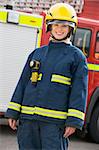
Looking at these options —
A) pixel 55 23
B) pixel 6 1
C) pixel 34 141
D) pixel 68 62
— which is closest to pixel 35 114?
pixel 34 141

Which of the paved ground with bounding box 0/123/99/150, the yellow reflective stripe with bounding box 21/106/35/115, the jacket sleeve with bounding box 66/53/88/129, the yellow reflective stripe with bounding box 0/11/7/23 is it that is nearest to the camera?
the jacket sleeve with bounding box 66/53/88/129

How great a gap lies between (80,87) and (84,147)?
4.34 m

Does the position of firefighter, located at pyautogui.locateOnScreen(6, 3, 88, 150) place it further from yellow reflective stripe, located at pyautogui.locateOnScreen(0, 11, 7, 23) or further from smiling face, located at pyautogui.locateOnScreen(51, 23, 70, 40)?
yellow reflective stripe, located at pyautogui.locateOnScreen(0, 11, 7, 23)

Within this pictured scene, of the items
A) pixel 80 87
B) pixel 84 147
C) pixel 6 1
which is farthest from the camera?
pixel 6 1

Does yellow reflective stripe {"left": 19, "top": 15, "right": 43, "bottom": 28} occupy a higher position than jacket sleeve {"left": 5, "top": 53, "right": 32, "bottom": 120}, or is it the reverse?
jacket sleeve {"left": 5, "top": 53, "right": 32, "bottom": 120}

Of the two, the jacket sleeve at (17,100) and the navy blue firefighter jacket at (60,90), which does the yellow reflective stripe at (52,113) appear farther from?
the jacket sleeve at (17,100)

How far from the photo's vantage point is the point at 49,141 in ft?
11.4

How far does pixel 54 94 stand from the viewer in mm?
3473

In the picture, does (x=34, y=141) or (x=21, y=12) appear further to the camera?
(x=21, y=12)

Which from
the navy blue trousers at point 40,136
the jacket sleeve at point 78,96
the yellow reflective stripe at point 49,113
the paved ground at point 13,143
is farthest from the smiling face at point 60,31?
the paved ground at point 13,143

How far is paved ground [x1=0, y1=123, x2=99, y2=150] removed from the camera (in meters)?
7.06

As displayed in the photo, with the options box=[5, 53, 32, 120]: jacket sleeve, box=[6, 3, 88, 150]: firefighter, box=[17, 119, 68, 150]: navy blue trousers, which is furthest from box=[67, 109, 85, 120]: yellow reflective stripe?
box=[5, 53, 32, 120]: jacket sleeve

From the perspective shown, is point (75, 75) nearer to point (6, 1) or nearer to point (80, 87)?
point (80, 87)

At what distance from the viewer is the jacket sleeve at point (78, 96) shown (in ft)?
11.2
